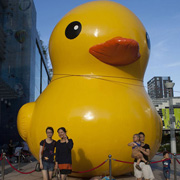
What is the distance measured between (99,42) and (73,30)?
73cm

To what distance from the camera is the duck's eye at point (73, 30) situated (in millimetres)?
5711

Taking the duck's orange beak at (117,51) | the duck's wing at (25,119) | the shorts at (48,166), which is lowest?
the shorts at (48,166)

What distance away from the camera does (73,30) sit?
5754 millimetres

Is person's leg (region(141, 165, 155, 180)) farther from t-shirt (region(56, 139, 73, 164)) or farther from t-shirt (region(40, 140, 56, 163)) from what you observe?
t-shirt (region(40, 140, 56, 163))

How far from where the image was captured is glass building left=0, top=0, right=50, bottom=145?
18.5 metres

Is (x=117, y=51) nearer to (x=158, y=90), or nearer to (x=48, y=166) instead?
(x=48, y=166)

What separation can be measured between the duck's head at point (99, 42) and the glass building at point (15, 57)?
13.2m

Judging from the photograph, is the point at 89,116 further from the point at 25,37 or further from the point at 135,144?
the point at 25,37

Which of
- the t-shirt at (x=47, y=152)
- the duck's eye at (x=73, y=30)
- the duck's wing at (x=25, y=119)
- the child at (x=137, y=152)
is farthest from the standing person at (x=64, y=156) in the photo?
the duck's eye at (x=73, y=30)

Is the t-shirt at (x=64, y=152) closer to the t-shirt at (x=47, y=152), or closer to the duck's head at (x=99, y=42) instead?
the t-shirt at (x=47, y=152)

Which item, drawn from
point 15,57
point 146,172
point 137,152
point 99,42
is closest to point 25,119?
point 99,42

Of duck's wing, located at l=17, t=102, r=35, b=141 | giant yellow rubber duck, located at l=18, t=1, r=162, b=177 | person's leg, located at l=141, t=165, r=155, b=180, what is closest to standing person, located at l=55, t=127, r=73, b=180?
giant yellow rubber duck, located at l=18, t=1, r=162, b=177

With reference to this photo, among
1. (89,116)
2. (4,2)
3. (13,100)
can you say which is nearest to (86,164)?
(89,116)

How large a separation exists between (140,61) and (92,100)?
171 cm
